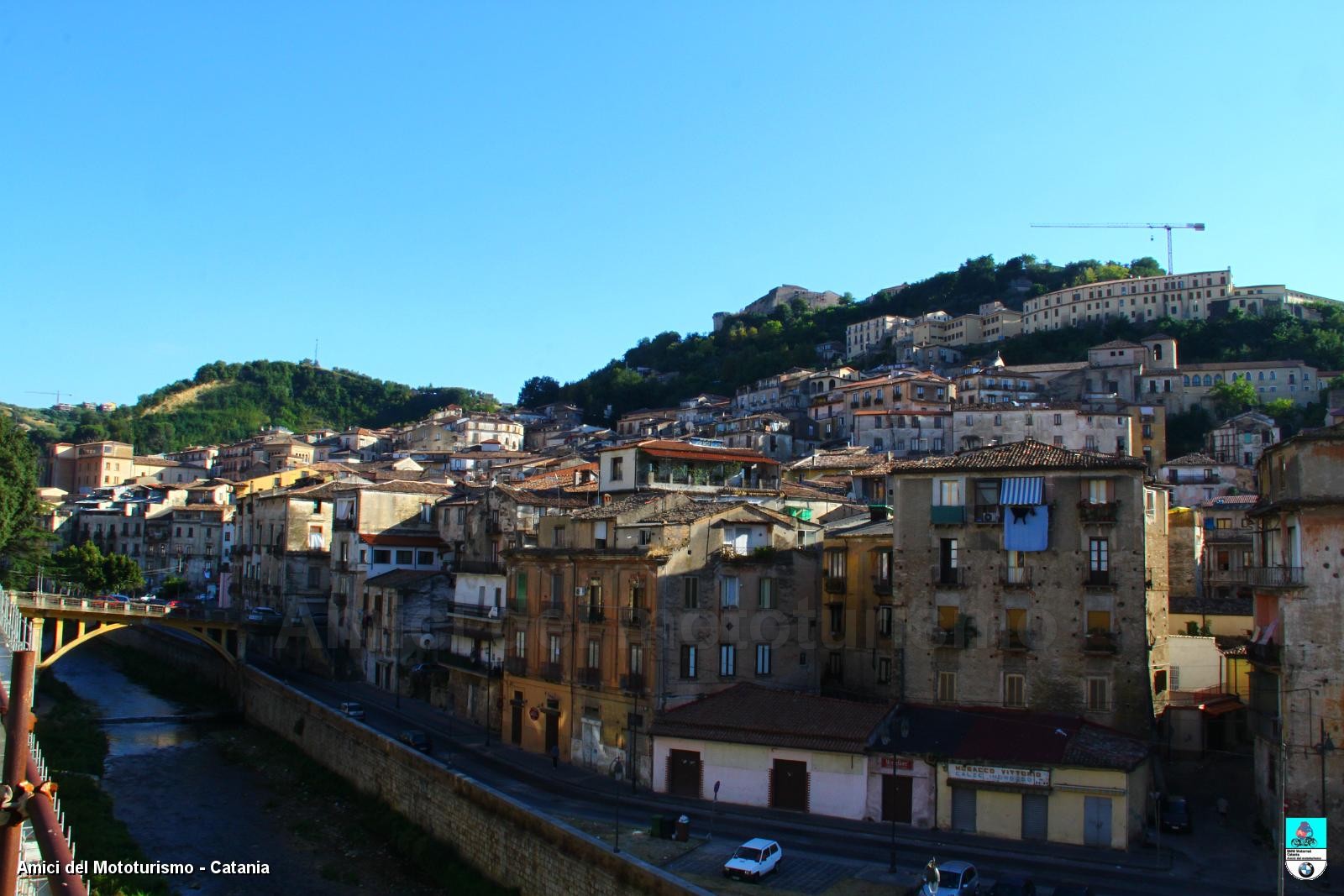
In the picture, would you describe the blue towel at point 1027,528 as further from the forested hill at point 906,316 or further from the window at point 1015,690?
the forested hill at point 906,316

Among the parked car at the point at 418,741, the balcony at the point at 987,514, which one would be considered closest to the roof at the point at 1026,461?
the balcony at the point at 987,514

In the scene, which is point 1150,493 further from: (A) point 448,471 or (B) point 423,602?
(A) point 448,471

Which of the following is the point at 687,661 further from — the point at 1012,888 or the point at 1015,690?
the point at 1012,888

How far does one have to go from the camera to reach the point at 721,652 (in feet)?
136

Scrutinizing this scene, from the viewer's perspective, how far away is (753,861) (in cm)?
2808

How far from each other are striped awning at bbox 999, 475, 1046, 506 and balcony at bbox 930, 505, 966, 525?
1391 mm

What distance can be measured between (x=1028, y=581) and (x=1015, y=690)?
366 centimetres

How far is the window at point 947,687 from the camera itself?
38.1 m

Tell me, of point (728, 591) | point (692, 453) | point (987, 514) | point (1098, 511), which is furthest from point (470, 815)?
point (692, 453)

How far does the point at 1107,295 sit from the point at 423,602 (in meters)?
117

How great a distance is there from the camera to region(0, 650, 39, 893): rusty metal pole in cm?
567

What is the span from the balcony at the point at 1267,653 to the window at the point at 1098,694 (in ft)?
14.3

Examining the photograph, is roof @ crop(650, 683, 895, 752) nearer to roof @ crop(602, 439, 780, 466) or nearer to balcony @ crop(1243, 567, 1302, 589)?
balcony @ crop(1243, 567, 1302, 589)

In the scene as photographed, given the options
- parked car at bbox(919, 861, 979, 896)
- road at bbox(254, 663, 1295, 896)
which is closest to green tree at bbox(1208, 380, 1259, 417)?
road at bbox(254, 663, 1295, 896)
